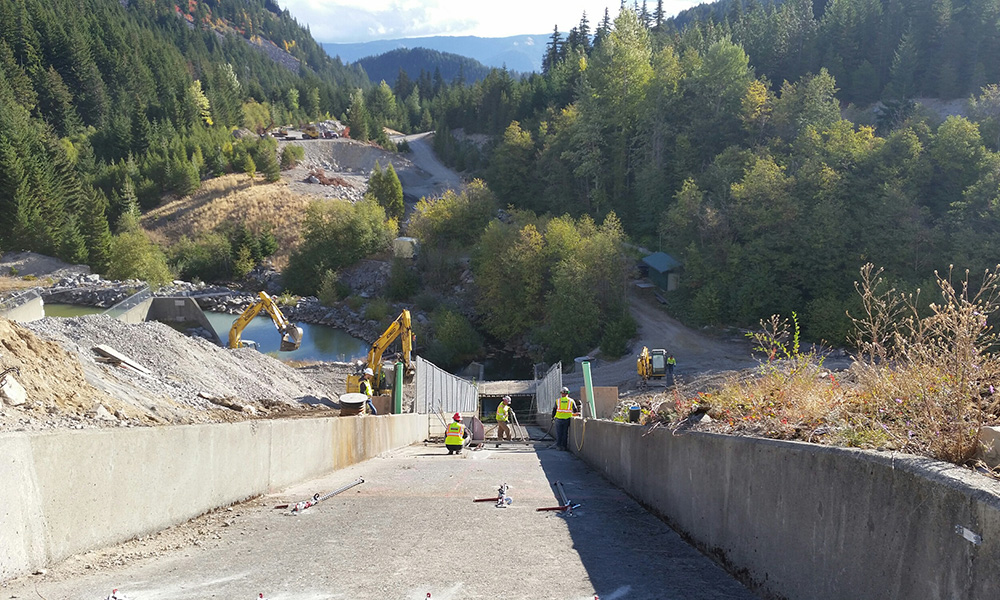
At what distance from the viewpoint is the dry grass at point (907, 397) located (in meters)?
3.65

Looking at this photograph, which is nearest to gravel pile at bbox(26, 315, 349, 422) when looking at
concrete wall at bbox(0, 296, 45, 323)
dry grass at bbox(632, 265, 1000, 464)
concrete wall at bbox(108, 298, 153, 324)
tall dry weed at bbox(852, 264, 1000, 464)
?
concrete wall at bbox(0, 296, 45, 323)

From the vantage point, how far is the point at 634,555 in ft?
18.4

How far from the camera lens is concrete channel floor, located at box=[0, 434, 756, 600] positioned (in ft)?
14.7

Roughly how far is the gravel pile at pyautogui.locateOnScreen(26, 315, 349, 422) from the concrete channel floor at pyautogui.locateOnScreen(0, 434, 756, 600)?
6.03 m

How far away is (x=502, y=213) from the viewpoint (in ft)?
255

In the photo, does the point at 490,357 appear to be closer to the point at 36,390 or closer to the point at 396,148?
the point at 36,390

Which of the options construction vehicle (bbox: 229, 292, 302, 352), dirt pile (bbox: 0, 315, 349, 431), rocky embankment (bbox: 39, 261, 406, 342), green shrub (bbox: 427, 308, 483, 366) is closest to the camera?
dirt pile (bbox: 0, 315, 349, 431)

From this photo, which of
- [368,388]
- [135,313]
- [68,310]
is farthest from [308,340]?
[368,388]

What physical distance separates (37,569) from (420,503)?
13.1ft

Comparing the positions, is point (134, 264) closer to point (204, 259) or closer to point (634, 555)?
point (204, 259)

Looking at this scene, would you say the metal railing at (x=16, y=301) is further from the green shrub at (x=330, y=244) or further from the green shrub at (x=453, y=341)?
the green shrub at (x=330, y=244)

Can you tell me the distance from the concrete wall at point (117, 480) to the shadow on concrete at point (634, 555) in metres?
3.41

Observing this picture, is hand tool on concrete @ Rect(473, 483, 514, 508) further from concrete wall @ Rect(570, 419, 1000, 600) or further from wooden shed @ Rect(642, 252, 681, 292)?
wooden shed @ Rect(642, 252, 681, 292)

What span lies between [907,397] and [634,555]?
2493 millimetres
